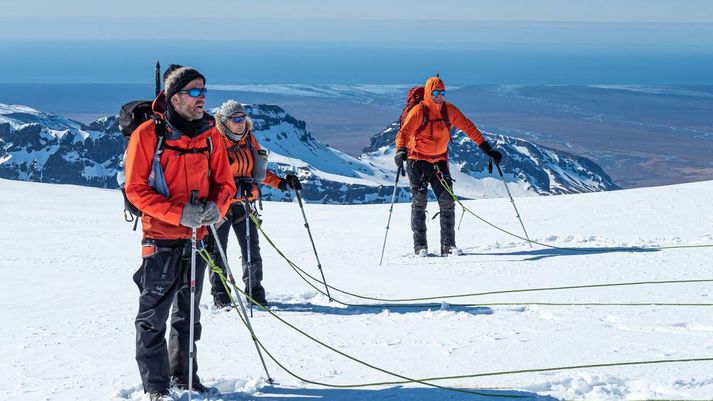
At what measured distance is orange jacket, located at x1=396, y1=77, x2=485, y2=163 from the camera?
1242cm

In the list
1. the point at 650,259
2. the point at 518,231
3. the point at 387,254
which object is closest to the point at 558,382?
the point at 650,259

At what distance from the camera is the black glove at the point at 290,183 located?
932 cm

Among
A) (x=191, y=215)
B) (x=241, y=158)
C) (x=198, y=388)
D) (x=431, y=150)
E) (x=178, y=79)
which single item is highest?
(x=178, y=79)

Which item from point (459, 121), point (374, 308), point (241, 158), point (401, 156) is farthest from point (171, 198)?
point (459, 121)

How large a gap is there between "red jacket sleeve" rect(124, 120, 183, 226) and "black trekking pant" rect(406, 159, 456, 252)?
743 centimetres

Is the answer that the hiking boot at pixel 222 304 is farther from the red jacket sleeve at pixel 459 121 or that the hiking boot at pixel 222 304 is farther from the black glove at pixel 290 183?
the red jacket sleeve at pixel 459 121

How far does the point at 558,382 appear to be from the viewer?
6.12 meters

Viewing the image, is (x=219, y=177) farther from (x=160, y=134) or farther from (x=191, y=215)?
(x=160, y=134)

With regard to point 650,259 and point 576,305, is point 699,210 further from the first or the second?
point 576,305

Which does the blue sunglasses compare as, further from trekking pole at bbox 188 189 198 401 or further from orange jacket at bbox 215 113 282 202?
orange jacket at bbox 215 113 282 202

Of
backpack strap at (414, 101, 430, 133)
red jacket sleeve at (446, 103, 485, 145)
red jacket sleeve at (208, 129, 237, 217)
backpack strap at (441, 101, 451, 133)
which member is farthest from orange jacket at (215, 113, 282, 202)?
red jacket sleeve at (446, 103, 485, 145)

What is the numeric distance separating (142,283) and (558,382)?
10.5 feet

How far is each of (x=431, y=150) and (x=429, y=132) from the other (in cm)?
29

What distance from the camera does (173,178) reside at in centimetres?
562
